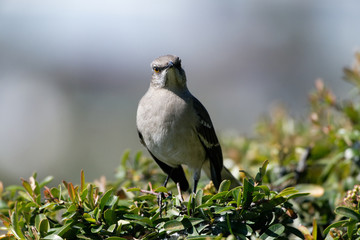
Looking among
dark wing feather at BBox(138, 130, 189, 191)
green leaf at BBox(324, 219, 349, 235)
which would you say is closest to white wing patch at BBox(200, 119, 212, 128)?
dark wing feather at BBox(138, 130, 189, 191)

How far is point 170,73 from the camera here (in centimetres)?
425

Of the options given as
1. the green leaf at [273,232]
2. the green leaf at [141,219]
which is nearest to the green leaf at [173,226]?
the green leaf at [141,219]

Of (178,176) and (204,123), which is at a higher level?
(204,123)

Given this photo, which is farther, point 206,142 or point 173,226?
point 206,142

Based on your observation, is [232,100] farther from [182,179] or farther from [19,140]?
[182,179]

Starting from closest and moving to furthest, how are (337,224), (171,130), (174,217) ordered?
(337,224), (174,217), (171,130)

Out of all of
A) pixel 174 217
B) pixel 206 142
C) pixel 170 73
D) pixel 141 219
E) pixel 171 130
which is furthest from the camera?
pixel 170 73

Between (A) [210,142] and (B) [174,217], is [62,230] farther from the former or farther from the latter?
(A) [210,142]

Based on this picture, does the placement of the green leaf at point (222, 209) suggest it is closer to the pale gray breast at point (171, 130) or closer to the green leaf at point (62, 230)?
the green leaf at point (62, 230)

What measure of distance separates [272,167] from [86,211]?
1.86 m

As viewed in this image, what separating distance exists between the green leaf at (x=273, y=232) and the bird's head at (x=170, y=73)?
2040 millimetres

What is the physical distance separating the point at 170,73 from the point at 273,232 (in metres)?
2.12

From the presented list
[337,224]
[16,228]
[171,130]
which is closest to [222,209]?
[337,224]

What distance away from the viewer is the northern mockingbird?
3.95m
